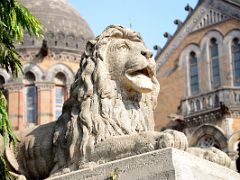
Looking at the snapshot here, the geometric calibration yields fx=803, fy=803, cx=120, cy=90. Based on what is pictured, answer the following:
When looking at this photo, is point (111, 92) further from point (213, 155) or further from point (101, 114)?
point (213, 155)

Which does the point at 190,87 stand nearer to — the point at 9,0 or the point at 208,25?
the point at 208,25

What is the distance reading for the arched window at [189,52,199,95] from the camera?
40156 mm

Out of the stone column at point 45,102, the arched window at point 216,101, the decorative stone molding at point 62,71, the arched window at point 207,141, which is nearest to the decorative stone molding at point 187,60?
the arched window at point 216,101

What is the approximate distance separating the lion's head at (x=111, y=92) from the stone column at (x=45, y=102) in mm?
31225

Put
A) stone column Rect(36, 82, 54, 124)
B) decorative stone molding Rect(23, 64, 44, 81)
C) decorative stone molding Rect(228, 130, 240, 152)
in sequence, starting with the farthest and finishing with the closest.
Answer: decorative stone molding Rect(23, 64, 44, 81) < stone column Rect(36, 82, 54, 124) < decorative stone molding Rect(228, 130, 240, 152)

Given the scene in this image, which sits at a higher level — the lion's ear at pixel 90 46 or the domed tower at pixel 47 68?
the domed tower at pixel 47 68

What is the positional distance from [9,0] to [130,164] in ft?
7.64

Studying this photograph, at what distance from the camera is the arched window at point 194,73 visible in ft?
132

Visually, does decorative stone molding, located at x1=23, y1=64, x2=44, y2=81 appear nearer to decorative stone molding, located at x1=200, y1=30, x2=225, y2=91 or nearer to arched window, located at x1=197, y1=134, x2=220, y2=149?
decorative stone molding, located at x1=200, y1=30, x2=225, y2=91

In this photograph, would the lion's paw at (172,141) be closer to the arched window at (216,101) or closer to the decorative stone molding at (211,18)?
the arched window at (216,101)

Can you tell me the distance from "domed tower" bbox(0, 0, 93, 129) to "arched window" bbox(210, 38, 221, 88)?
615cm

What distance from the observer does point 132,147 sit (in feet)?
25.1

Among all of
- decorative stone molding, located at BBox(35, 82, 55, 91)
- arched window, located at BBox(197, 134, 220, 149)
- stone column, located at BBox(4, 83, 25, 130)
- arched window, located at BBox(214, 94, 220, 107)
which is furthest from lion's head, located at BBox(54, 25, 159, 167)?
decorative stone molding, located at BBox(35, 82, 55, 91)

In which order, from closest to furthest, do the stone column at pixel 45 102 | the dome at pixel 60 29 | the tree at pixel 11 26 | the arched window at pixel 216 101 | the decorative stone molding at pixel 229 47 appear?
the tree at pixel 11 26 → the arched window at pixel 216 101 → the decorative stone molding at pixel 229 47 → the stone column at pixel 45 102 → the dome at pixel 60 29
